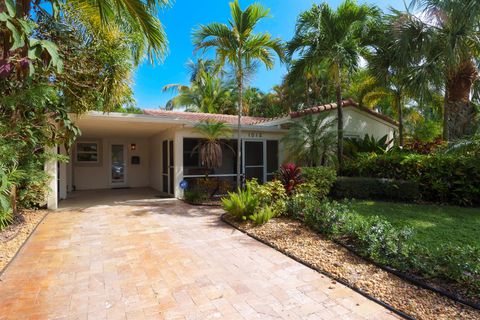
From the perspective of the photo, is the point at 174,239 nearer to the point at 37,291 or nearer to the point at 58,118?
the point at 37,291

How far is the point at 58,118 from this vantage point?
6895mm

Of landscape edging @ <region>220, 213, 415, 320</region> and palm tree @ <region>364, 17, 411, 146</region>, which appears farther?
palm tree @ <region>364, 17, 411, 146</region>

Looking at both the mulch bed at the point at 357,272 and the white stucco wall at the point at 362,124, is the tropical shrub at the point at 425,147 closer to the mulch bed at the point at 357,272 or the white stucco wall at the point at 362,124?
the white stucco wall at the point at 362,124

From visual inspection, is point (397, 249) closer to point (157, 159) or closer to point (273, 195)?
point (273, 195)

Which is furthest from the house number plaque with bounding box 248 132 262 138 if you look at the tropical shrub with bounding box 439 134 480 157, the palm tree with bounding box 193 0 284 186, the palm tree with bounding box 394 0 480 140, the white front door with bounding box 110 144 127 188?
the white front door with bounding box 110 144 127 188

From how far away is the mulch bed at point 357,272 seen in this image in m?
2.81

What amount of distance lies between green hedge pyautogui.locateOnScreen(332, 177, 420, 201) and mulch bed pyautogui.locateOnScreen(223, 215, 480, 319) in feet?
12.2

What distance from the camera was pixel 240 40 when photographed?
844cm

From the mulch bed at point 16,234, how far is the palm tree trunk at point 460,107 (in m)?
11.5

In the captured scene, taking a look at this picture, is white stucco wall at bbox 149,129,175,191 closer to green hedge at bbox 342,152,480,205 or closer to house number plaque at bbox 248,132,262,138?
house number plaque at bbox 248,132,262,138

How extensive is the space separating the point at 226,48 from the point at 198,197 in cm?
474

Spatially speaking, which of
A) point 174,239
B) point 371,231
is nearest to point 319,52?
point 371,231

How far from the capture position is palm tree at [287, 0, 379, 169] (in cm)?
898

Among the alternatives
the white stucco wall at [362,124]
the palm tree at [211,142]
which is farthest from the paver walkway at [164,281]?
the white stucco wall at [362,124]
